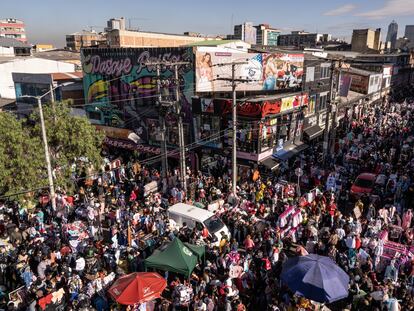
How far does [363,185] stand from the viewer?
20.4 meters

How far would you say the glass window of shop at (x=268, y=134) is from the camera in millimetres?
25141

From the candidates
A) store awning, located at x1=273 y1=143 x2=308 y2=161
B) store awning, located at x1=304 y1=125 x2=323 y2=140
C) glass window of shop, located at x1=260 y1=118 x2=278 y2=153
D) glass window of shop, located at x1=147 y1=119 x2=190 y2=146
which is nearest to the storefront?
store awning, located at x1=304 y1=125 x2=323 y2=140

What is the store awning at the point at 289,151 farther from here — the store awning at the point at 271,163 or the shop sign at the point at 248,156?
the shop sign at the point at 248,156

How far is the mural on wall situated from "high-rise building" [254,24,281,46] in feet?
392

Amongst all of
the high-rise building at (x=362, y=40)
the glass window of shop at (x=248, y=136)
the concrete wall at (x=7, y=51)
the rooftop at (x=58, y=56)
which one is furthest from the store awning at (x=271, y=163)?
the high-rise building at (x=362, y=40)

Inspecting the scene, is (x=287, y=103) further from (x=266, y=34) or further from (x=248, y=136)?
(x=266, y=34)

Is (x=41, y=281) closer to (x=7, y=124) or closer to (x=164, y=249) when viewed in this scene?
(x=164, y=249)

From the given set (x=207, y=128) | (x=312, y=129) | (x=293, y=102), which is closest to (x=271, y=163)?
(x=207, y=128)

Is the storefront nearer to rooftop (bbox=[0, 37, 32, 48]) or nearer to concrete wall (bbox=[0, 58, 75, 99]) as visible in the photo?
concrete wall (bbox=[0, 58, 75, 99])

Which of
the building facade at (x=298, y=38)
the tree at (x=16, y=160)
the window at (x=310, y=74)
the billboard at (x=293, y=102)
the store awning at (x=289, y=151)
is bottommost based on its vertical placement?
the store awning at (x=289, y=151)

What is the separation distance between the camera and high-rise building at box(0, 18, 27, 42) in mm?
126938

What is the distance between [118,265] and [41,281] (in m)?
2.68

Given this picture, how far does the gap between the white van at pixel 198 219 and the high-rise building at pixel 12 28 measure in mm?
136856

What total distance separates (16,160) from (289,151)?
19740 mm
